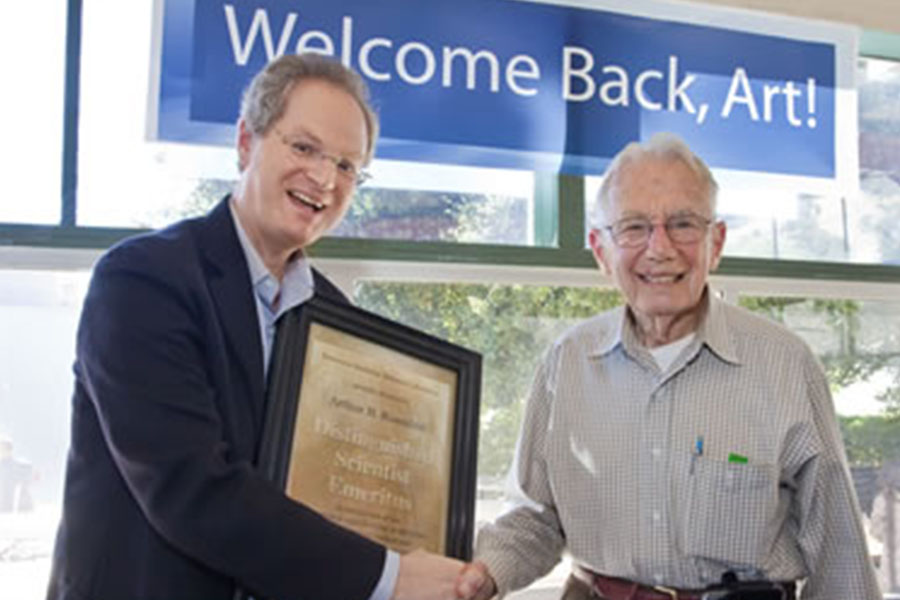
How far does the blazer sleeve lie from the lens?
1.28 m

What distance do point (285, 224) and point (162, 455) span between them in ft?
1.57

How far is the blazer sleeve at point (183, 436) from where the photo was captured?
4.20ft

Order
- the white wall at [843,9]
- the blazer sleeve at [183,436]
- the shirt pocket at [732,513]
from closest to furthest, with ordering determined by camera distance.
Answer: the blazer sleeve at [183,436]
the shirt pocket at [732,513]
the white wall at [843,9]

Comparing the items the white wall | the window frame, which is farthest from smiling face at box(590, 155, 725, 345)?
the white wall

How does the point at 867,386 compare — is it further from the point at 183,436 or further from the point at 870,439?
the point at 183,436

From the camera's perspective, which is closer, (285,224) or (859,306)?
(285,224)

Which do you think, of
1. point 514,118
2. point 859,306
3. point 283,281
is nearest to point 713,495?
→ point 283,281

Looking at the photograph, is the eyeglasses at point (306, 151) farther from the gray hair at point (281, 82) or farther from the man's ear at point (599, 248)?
the man's ear at point (599, 248)

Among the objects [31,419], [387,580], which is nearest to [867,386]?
[387,580]

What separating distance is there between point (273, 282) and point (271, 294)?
23 millimetres

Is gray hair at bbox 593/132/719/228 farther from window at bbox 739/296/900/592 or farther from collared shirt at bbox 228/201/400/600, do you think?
window at bbox 739/296/900/592

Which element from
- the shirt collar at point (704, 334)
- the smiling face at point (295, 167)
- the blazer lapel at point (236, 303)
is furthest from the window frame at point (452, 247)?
the blazer lapel at point (236, 303)

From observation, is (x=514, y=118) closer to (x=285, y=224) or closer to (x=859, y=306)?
(x=285, y=224)

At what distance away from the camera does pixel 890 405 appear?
118 inches
